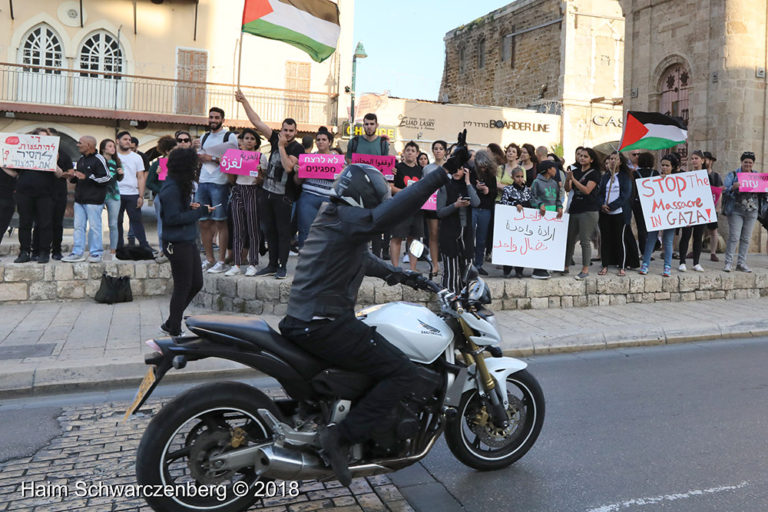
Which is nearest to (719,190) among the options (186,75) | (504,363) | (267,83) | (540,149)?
(540,149)

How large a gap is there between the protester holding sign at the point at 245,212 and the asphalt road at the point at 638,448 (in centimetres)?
424

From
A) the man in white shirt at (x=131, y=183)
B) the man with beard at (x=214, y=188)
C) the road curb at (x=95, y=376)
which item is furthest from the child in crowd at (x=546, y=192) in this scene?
the man in white shirt at (x=131, y=183)

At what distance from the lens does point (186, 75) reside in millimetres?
25328

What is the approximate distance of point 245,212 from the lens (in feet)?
29.4

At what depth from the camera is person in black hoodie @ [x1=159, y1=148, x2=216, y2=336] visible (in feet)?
21.2

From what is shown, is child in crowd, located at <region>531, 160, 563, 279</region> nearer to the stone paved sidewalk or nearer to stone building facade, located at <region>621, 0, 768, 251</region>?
the stone paved sidewalk

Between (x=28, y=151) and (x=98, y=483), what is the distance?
6950 mm

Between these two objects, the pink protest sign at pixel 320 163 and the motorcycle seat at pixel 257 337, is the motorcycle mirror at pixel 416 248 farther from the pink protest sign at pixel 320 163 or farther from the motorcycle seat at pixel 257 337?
the pink protest sign at pixel 320 163

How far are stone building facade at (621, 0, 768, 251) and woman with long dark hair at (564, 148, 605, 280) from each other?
685cm

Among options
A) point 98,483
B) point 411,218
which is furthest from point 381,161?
point 98,483

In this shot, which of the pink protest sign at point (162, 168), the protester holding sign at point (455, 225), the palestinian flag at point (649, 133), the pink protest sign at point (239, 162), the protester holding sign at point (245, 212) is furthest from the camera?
the palestinian flag at point (649, 133)

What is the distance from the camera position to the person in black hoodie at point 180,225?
6453 mm

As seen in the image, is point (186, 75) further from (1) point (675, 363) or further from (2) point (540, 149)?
(1) point (675, 363)

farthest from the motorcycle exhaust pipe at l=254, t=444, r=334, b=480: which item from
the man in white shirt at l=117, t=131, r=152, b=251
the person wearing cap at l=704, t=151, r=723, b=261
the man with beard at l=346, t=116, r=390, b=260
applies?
the person wearing cap at l=704, t=151, r=723, b=261
